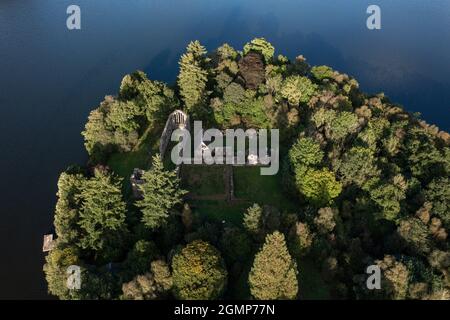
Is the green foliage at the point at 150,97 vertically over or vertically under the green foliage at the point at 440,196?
over

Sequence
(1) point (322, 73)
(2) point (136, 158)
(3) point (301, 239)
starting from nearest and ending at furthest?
(3) point (301, 239), (2) point (136, 158), (1) point (322, 73)

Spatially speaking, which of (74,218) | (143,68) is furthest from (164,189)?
(143,68)

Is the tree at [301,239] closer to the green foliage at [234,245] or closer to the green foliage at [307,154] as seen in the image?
the green foliage at [234,245]

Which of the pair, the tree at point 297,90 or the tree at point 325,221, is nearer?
the tree at point 325,221

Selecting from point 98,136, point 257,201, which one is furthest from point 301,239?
point 98,136

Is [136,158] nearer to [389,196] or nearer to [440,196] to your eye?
[389,196]

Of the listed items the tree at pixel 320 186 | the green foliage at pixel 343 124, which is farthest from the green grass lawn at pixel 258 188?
the green foliage at pixel 343 124

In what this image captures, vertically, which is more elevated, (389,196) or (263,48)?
(263,48)

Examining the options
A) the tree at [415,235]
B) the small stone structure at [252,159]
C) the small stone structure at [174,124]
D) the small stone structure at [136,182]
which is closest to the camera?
the tree at [415,235]
